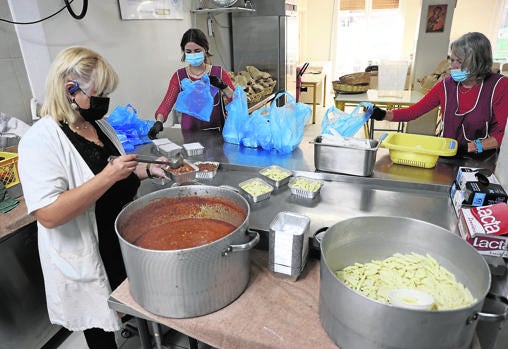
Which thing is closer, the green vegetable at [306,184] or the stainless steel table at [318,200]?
the stainless steel table at [318,200]

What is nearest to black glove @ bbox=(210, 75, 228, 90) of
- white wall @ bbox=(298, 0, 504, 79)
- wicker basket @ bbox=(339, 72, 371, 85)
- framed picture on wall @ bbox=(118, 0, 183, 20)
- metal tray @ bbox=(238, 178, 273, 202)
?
metal tray @ bbox=(238, 178, 273, 202)

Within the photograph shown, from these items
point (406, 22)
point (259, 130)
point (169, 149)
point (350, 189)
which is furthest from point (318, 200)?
point (406, 22)

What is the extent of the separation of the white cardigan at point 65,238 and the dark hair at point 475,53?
5.91 ft

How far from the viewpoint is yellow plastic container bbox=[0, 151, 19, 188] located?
1490 mm

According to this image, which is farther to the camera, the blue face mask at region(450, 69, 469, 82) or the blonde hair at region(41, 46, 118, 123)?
the blue face mask at region(450, 69, 469, 82)

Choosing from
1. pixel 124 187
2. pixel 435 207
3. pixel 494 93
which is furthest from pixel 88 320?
pixel 494 93

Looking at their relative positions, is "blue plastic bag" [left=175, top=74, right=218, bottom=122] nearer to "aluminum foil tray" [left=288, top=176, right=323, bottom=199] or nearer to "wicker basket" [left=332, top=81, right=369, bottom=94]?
"aluminum foil tray" [left=288, top=176, right=323, bottom=199]

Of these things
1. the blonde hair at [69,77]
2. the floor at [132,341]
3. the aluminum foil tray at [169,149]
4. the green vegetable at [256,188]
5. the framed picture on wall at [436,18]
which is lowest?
the floor at [132,341]

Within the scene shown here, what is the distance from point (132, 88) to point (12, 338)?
196cm

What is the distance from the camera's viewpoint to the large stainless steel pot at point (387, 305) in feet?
2.06

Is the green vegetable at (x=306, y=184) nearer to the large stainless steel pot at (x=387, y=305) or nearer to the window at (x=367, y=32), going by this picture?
the large stainless steel pot at (x=387, y=305)

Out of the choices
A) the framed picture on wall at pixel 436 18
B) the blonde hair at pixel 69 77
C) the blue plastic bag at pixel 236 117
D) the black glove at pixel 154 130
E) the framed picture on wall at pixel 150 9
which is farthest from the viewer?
the framed picture on wall at pixel 436 18

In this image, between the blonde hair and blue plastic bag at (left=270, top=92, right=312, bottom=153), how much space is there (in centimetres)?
88

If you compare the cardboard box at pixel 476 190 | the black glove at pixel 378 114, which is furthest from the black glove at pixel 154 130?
the cardboard box at pixel 476 190
